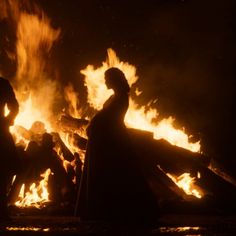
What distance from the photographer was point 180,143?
12.1m

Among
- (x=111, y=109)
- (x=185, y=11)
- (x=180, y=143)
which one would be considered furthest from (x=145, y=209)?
(x=185, y=11)

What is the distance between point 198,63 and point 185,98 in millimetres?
1525

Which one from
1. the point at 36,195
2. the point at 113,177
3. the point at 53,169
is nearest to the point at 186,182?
the point at 53,169

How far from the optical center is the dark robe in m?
6.54

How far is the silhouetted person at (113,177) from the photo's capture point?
654 cm

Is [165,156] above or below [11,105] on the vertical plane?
above

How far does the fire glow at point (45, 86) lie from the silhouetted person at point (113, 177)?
5018 mm

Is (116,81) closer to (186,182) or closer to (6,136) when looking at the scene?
(6,136)

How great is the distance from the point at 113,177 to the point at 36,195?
311 centimetres

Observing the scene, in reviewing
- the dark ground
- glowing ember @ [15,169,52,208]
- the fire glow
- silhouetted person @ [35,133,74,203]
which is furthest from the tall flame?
the dark ground

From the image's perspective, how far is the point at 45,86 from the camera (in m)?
14.4

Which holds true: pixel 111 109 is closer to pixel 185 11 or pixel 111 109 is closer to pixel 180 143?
pixel 180 143

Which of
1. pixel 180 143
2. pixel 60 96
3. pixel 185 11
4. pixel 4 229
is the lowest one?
pixel 4 229

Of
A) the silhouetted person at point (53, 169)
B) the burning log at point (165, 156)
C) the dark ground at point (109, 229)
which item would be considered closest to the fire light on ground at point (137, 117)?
the burning log at point (165, 156)
